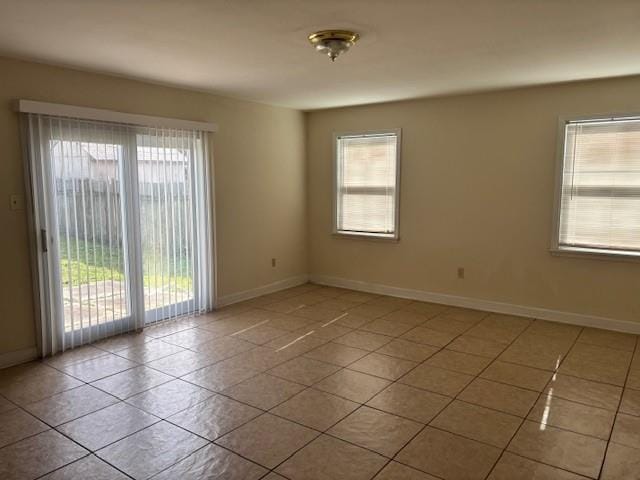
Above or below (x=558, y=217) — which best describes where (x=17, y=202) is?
above

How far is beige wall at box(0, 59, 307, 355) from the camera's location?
3.43 m

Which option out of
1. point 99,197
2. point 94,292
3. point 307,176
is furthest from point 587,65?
point 94,292

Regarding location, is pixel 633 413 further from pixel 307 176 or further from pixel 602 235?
pixel 307 176

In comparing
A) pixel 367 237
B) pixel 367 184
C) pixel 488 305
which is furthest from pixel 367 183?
pixel 488 305

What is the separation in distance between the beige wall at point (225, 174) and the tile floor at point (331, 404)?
71 centimetres

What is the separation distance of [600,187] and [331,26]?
297 centimetres

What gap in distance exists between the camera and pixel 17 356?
3520mm

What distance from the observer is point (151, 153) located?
424cm

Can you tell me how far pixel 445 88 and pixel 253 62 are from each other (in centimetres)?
197

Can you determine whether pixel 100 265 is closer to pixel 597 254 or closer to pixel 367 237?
pixel 367 237

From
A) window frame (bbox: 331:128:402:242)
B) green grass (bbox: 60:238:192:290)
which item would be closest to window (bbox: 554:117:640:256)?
window frame (bbox: 331:128:402:242)

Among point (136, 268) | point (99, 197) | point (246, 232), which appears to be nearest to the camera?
point (99, 197)

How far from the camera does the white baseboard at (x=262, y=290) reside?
5.17 m

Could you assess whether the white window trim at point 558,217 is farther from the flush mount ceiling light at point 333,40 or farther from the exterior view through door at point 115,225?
the exterior view through door at point 115,225
